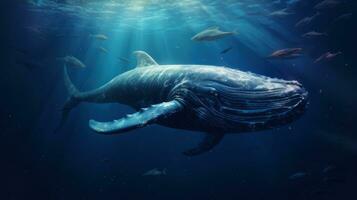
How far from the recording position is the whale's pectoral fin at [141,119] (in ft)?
16.9

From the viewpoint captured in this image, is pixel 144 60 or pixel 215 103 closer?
pixel 215 103

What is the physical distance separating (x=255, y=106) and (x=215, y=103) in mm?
753

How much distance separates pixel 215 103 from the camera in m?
5.16

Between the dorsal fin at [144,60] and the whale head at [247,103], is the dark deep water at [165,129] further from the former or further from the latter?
the whale head at [247,103]

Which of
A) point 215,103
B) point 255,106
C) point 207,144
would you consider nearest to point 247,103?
point 255,106

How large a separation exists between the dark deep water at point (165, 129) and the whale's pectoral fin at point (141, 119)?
15892mm

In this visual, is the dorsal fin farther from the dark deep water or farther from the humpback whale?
the dark deep water

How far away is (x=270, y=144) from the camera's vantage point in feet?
108

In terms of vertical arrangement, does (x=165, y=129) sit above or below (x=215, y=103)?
below

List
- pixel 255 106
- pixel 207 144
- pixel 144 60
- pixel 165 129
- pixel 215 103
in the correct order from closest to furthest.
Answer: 1. pixel 255 106
2. pixel 215 103
3. pixel 207 144
4. pixel 144 60
5. pixel 165 129

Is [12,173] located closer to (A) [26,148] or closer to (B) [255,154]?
(A) [26,148]

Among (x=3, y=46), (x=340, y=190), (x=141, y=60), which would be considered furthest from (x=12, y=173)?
(x=340, y=190)

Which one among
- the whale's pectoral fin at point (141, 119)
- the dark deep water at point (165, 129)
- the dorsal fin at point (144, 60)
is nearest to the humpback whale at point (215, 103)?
the whale's pectoral fin at point (141, 119)

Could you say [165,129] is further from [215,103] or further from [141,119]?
[215,103]
